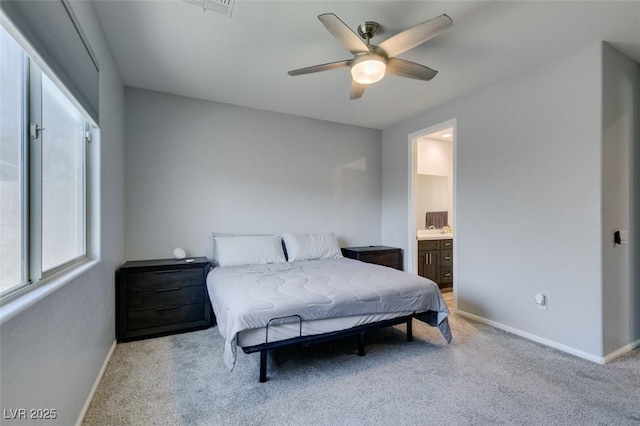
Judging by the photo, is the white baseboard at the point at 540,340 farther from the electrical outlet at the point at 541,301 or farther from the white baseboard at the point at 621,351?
the electrical outlet at the point at 541,301

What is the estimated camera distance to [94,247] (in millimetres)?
2176

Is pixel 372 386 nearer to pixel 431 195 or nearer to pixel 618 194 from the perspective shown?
pixel 618 194

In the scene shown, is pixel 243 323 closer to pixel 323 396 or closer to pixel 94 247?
pixel 323 396

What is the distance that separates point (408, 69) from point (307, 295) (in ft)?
6.36

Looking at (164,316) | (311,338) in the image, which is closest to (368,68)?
(311,338)

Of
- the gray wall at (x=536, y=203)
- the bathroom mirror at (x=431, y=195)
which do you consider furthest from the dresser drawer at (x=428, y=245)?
the gray wall at (x=536, y=203)

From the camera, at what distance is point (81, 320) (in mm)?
1734

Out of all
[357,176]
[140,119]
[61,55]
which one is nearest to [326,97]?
[357,176]

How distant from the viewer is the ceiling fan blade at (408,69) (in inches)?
89.0

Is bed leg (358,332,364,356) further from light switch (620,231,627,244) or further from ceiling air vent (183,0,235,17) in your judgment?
ceiling air vent (183,0,235,17)

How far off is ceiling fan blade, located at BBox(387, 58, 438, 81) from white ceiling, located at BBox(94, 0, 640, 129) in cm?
26

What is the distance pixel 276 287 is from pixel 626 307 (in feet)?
10.0

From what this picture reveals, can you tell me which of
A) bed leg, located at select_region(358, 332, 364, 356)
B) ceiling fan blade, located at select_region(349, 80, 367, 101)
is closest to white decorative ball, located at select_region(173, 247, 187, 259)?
bed leg, located at select_region(358, 332, 364, 356)

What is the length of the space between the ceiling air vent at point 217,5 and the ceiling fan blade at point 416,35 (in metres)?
1.08
